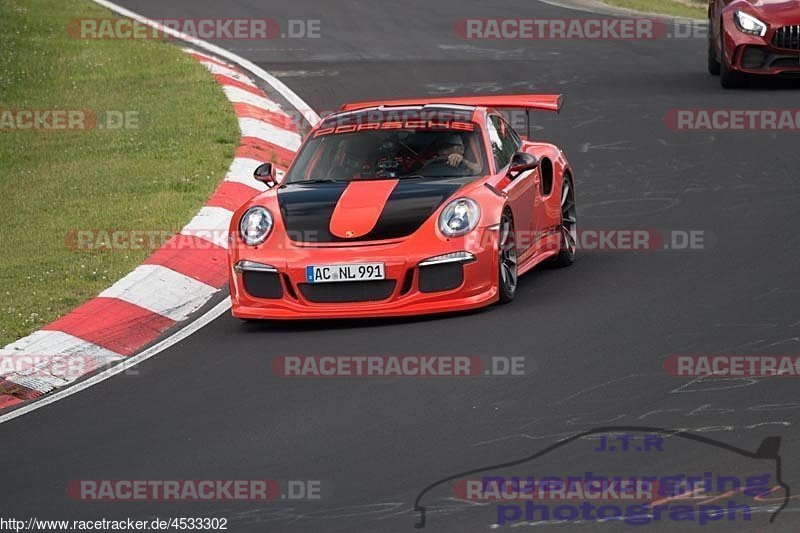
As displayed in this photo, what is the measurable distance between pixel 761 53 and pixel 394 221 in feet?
28.0

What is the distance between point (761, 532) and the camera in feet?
18.1

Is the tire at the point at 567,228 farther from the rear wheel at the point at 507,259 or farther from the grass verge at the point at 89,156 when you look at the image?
the grass verge at the point at 89,156

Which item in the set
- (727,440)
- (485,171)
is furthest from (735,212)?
(727,440)

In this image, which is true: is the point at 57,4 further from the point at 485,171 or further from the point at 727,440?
the point at 727,440

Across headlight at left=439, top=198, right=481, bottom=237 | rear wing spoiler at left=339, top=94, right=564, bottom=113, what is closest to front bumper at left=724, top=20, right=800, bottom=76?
rear wing spoiler at left=339, top=94, right=564, bottom=113

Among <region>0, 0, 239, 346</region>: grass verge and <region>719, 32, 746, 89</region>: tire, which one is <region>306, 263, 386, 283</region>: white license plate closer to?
<region>0, 0, 239, 346</region>: grass verge

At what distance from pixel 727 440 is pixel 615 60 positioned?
1363 centimetres

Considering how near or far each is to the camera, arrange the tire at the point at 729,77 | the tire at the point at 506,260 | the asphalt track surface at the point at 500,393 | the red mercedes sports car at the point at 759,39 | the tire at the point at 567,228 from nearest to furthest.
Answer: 1. the asphalt track surface at the point at 500,393
2. the tire at the point at 506,260
3. the tire at the point at 567,228
4. the red mercedes sports car at the point at 759,39
5. the tire at the point at 729,77

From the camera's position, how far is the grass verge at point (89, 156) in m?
11.0

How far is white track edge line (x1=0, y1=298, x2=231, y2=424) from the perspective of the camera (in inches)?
327

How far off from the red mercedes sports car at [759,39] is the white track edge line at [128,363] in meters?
8.36

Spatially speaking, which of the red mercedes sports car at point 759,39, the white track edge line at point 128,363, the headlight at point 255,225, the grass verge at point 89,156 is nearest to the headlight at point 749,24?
the red mercedes sports car at point 759,39

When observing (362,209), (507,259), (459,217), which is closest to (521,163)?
(507,259)

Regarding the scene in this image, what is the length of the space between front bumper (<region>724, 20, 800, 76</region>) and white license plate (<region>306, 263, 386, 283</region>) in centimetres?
875
